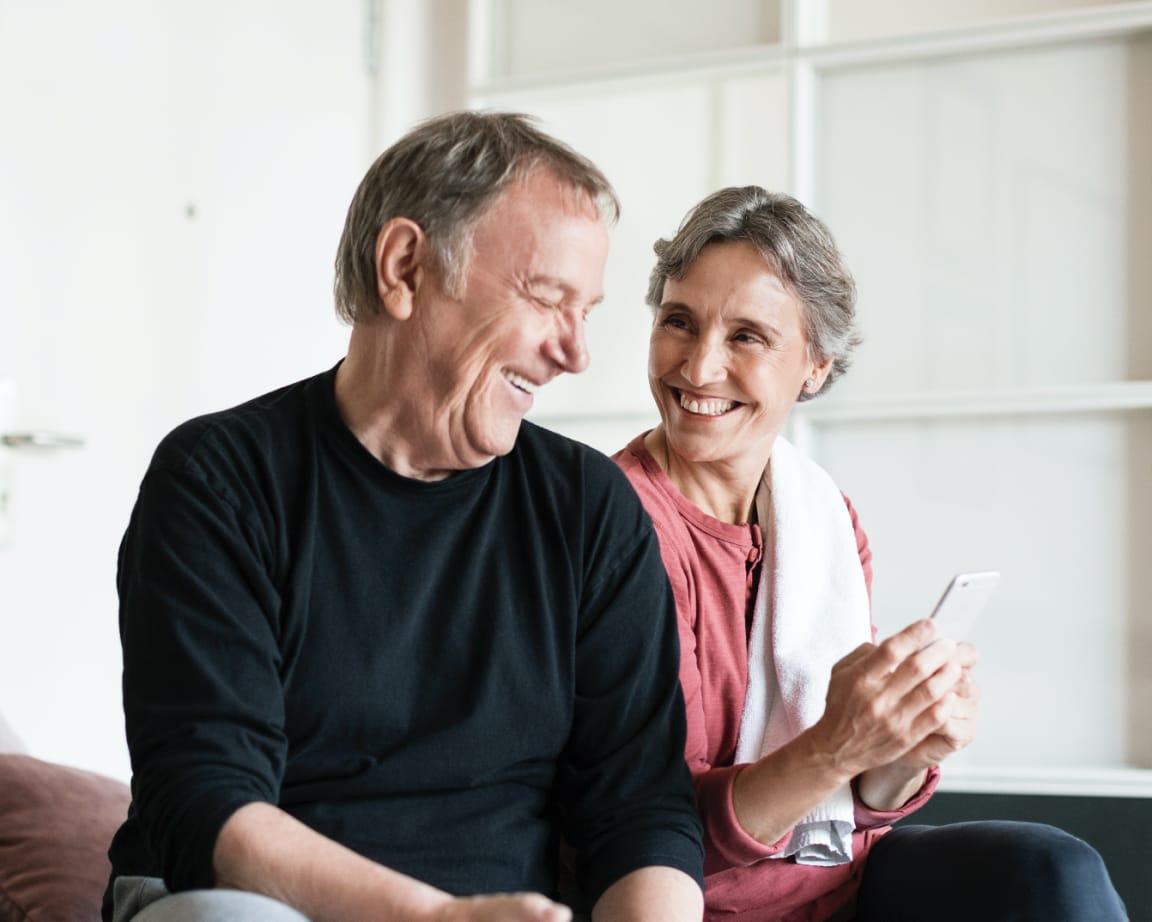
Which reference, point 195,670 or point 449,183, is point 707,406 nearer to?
point 449,183

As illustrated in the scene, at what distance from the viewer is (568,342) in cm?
138

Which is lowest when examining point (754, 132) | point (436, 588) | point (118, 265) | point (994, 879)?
point (994, 879)

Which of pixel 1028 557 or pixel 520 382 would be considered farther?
pixel 1028 557

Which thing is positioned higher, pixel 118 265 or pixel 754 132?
pixel 754 132

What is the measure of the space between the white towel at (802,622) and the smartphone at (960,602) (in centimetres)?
19

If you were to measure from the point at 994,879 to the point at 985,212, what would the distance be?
210 cm

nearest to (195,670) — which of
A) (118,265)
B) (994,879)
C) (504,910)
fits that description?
(504,910)

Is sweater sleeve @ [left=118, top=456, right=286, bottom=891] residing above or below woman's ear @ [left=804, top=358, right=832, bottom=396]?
below

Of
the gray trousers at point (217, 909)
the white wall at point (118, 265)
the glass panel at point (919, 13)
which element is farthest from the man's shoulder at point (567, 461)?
the glass panel at point (919, 13)

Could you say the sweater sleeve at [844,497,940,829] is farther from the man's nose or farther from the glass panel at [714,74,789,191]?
the glass panel at [714,74,789,191]

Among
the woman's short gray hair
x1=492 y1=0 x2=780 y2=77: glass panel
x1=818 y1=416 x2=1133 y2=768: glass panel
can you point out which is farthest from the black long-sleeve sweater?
x1=492 y1=0 x2=780 y2=77: glass panel

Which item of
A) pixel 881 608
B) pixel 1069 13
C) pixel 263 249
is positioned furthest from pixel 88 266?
pixel 1069 13

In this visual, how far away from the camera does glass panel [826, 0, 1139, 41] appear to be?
3234mm

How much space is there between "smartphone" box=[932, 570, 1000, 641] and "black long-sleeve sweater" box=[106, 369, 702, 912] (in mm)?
291
